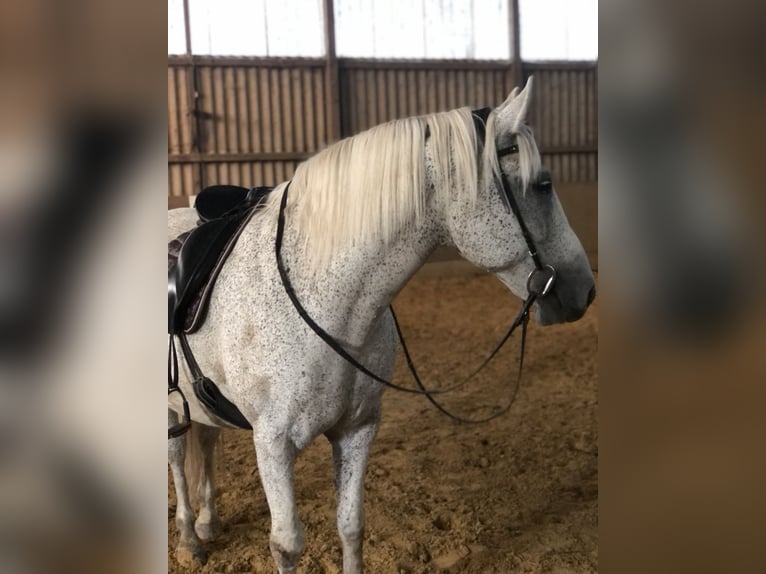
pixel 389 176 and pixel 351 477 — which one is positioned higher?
pixel 389 176

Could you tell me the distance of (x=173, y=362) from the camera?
5.02ft

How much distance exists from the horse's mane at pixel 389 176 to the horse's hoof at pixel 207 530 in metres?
1.40

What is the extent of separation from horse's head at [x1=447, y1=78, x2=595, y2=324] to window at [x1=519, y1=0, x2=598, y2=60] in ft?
25.5

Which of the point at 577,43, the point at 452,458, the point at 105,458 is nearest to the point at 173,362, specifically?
the point at 105,458

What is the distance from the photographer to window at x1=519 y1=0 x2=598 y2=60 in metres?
8.05

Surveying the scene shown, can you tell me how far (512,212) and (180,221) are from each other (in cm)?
126

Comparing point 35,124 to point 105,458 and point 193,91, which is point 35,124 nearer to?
point 105,458

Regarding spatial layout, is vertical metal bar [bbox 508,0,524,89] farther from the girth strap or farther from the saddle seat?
the girth strap

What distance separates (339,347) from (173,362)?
1.60 ft

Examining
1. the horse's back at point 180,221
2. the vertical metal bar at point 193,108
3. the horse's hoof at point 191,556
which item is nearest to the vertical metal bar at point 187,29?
the vertical metal bar at point 193,108

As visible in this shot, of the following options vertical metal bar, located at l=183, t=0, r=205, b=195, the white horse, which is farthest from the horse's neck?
vertical metal bar, located at l=183, t=0, r=205, b=195

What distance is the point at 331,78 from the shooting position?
25.3 ft

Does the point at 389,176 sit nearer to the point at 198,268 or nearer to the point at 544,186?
the point at 544,186

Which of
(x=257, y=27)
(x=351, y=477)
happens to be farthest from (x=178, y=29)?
(x=351, y=477)
